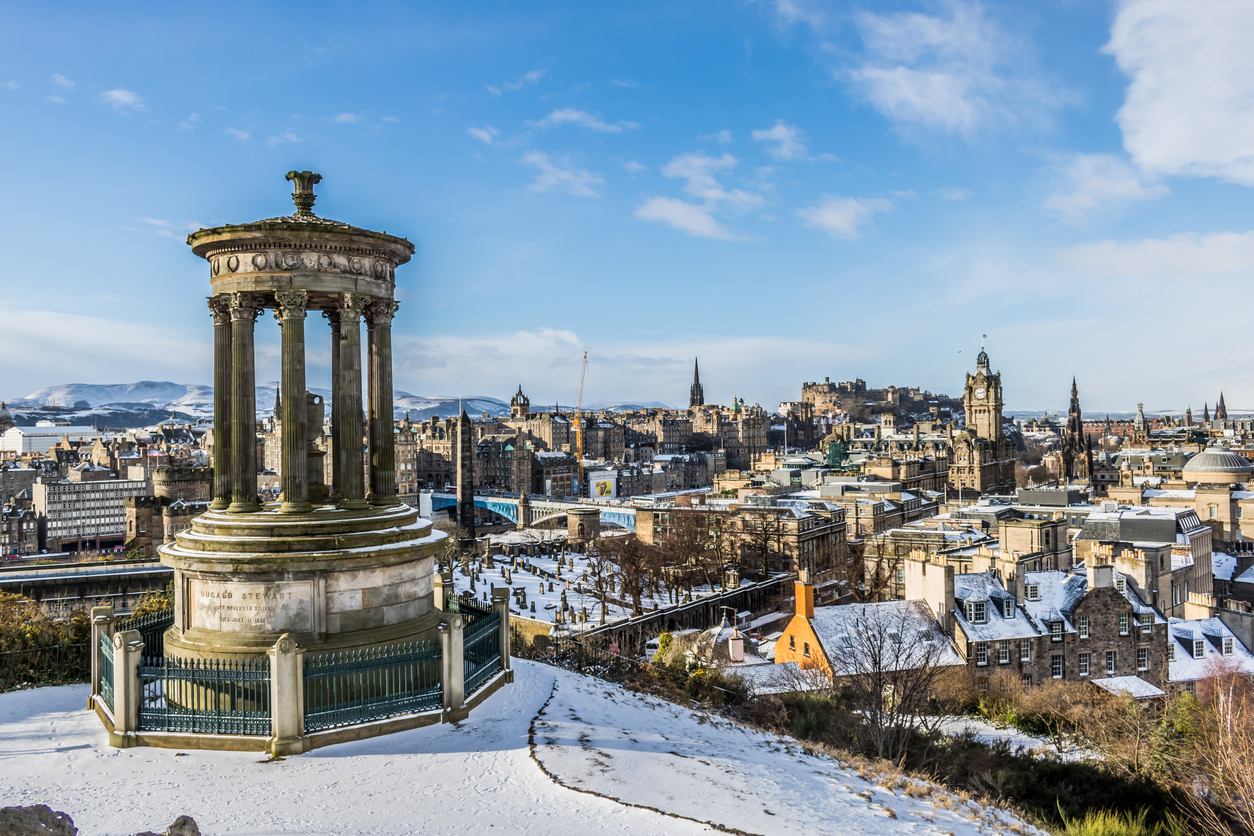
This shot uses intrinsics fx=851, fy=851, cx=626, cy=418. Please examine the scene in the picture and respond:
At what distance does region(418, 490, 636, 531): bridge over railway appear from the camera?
10912 cm

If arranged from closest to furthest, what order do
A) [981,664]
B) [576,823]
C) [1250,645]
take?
[576,823] < [981,664] < [1250,645]

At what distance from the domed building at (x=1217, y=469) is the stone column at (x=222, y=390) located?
107810 mm

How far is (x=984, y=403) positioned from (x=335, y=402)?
154017 millimetres

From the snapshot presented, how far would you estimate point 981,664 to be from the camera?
34031mm

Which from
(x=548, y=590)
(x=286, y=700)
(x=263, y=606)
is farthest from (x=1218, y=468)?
(x=286, y=700)

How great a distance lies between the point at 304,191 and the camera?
1514 cm

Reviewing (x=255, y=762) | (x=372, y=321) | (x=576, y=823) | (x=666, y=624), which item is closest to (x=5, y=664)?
(x=255, y=762)

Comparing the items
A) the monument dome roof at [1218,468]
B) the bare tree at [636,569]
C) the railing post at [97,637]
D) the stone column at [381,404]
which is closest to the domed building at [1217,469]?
the monument dome roof at [1218,468]

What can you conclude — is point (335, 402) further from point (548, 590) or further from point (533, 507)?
point (533, 507)

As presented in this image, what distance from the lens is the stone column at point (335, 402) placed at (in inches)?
589

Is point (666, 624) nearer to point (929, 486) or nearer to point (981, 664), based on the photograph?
point (981, 664)

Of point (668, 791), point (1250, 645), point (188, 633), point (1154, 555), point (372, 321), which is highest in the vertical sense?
point (372, 321)

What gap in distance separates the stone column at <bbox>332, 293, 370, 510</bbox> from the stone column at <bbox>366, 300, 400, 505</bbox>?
0.45 meters

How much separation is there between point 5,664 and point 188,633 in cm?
491
